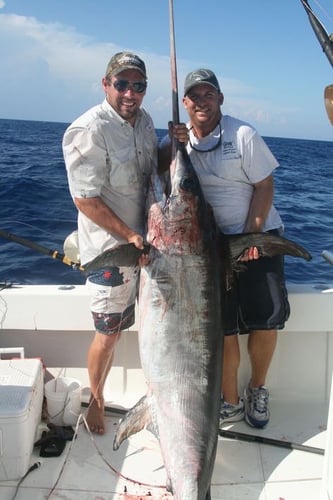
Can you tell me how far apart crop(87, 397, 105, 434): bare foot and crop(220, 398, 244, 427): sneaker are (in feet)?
2.38

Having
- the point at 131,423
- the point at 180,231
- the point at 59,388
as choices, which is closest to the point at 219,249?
the point at 180,231

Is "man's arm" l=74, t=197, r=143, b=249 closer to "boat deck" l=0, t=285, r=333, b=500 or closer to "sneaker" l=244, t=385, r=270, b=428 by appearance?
"boat deck" l=0, t=285, r=333, b=500

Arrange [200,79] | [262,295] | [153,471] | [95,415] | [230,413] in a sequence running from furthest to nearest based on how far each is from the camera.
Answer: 1. [230,413]
2. [95,415]
3. [262,295]
4. [200,79]
5. [153,471]

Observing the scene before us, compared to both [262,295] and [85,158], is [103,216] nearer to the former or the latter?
[85,158]

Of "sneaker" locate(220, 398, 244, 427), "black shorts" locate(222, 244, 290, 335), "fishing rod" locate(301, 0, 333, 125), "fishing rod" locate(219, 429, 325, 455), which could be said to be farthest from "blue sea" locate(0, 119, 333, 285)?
"fishing rod" locate(301, 0, 333, 125)

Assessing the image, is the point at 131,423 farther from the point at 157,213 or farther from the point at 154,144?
the point at 154,144

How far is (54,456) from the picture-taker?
274 centimetres

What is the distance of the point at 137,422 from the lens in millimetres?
2490

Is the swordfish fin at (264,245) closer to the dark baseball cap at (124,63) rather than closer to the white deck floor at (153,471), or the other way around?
the dark baseball cap at (124,63)

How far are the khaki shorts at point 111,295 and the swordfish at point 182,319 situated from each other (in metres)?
0.28

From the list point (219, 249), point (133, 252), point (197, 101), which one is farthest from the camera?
point (197, 101)

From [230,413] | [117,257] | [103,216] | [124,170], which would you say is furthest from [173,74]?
[230,413]

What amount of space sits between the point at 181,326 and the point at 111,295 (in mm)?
553

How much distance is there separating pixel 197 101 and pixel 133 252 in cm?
97
